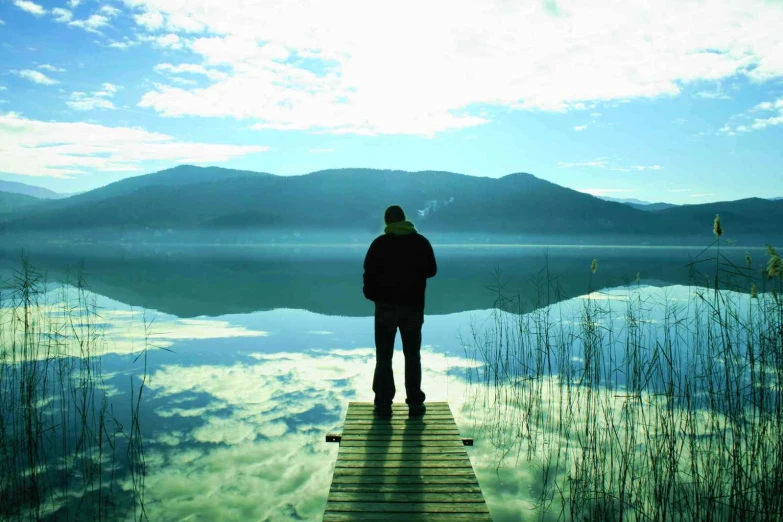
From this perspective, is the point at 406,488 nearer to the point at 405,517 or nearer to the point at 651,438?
the point at 405,517

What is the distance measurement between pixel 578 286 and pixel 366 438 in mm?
22368

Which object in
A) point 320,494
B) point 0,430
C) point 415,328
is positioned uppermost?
point 415,328

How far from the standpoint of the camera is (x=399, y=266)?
557 cm

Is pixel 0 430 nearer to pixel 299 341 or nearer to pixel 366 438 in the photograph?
pixel 366 438

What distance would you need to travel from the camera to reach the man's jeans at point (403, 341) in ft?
18.6

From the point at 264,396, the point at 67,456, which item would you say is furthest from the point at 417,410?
the point at 67,456

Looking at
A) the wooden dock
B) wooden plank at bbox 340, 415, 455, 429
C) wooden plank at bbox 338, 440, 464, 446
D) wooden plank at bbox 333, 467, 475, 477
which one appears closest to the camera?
the wooden dock

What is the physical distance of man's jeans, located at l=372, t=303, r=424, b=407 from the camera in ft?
18.6

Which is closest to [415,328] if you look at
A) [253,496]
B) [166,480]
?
[253,496]

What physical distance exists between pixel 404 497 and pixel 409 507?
156 mm

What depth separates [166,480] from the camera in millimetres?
5609

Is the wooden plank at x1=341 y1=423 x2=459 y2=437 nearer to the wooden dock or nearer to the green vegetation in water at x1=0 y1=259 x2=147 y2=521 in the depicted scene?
the wooden dock

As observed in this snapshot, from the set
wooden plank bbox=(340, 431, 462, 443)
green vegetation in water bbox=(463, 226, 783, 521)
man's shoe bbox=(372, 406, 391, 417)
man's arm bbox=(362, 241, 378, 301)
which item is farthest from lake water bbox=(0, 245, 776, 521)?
man's arm bbox=(362, 241, 378, 301)

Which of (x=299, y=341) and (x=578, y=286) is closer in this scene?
(x=299, y=341)
